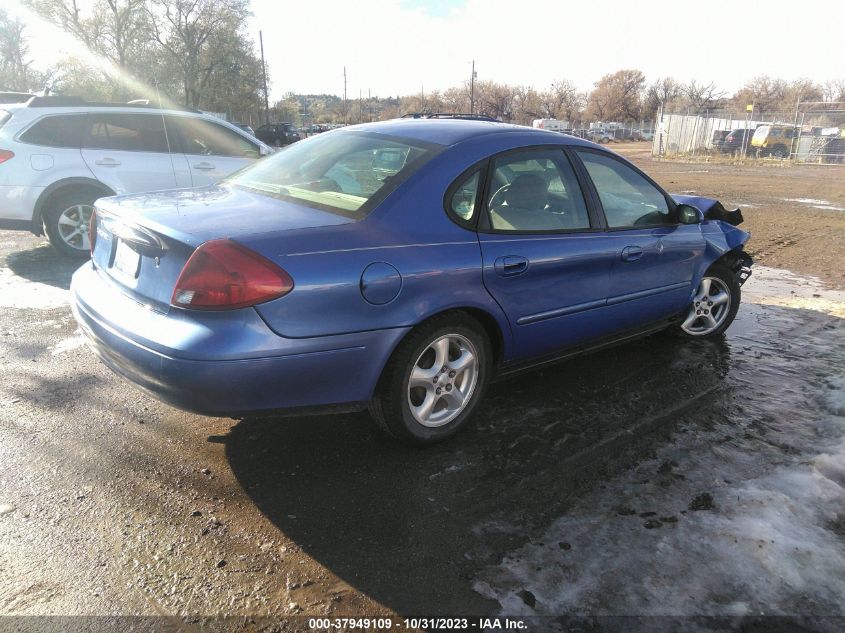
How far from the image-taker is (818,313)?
18.5ft

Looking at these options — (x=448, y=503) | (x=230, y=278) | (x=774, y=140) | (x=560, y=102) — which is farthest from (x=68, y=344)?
(x=560, y=102)

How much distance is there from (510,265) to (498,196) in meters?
0.40

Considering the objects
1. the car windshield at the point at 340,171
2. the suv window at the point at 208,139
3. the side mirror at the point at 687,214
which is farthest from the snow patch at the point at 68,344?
the side mirror at the point at 687,214

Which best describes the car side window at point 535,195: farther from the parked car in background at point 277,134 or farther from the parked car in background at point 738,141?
the parked car in background at point 277,134

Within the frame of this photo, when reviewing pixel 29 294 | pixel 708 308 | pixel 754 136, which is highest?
pixel 754 136

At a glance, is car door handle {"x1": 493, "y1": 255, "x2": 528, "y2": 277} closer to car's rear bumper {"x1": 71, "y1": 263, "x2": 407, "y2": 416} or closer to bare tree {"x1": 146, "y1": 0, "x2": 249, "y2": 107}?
car's rear bumper {"x1": 71, "y1": 263, "x2": 407, "y2": 416}

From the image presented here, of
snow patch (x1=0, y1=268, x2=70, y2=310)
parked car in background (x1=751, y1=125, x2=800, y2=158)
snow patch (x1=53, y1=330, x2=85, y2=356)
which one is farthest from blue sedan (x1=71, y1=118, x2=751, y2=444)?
parked car in background (x1=751, y1=125, x2=800, y2=158)

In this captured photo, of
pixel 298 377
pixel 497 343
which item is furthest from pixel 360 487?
pixel 497 343

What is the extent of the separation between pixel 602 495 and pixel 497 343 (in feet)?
3.15

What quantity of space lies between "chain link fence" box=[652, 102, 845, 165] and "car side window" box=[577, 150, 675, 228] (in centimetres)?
3166

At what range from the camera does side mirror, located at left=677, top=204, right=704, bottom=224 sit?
423 centimetres

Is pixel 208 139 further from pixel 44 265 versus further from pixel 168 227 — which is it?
pixel 168 227

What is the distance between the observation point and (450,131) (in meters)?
3.47

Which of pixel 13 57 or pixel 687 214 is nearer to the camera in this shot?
pixel 687 214
